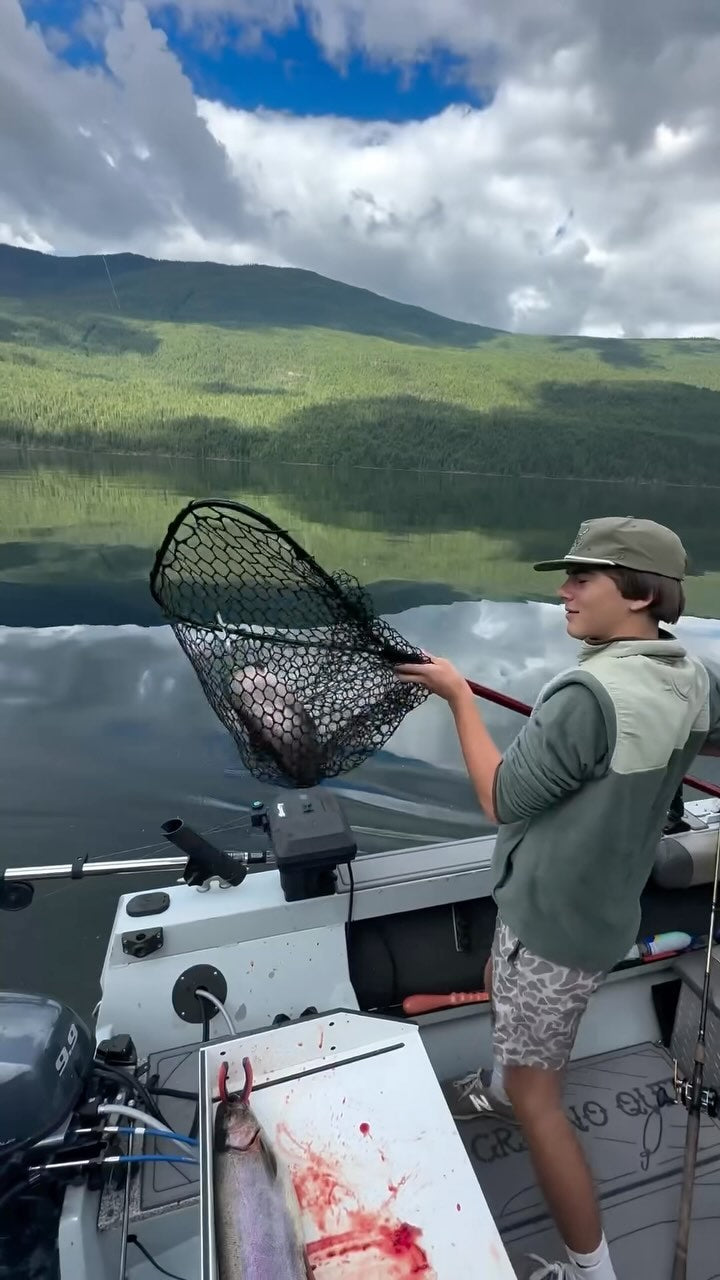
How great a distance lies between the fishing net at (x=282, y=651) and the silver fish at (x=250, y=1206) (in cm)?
89

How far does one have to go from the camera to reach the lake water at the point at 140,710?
434 cm

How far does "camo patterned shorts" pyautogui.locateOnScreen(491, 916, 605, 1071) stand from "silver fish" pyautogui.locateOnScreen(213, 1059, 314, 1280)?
1.93ft

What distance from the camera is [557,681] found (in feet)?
4.03

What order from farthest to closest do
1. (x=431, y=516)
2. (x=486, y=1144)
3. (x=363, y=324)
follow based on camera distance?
1. (x=363, y=324)
2. (x=431, y=516)
3. (x=486, y=1144)

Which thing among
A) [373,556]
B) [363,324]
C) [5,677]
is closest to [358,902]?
[5,677]

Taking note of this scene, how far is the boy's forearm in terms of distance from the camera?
1309mm

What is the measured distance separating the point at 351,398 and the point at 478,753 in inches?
3832

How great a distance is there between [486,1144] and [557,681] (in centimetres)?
161

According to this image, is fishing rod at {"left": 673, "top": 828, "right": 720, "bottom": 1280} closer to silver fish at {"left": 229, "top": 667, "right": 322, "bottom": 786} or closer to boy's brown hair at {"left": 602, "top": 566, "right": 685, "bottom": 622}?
boy's brown hair at {"left": 602, "top": 566, "right": 685, "bottom": 622}

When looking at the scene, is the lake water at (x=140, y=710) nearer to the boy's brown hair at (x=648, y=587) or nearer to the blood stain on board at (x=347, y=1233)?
the blood stain on board at (x=347, y=1233)

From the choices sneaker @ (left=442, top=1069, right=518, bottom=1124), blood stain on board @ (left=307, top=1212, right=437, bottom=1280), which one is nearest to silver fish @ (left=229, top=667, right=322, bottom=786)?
blood stain on board @ (left=307, top=1212, right=437, bottom=1280)

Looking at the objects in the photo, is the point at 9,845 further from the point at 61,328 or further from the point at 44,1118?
the point at 61,328

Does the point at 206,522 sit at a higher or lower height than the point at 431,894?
higher

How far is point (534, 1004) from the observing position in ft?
4.62
